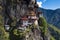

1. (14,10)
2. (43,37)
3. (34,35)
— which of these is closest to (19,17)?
(14,10)

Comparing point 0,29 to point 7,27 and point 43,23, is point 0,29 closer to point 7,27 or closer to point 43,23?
point 7,27

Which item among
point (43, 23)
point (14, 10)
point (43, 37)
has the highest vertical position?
point (14, 10)

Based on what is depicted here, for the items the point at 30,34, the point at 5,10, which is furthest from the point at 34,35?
the point at 5,10

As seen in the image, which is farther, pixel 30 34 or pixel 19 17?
pixel 19 17

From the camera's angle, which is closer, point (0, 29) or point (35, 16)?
point (0, 29)

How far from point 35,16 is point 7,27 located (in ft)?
25.7

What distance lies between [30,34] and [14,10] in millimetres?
8905

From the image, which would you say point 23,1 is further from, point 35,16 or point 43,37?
point 43,37

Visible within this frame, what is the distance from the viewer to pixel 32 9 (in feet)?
183

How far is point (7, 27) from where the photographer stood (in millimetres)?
52688

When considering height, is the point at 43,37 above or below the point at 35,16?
below

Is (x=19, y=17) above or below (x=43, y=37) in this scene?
above

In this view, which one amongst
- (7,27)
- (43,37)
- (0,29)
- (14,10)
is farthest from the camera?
(43,37)

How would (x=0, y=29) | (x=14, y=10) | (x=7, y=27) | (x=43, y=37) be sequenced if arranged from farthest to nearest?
1. (x=43, y=37)
2. (x=14, y=10)
3. (x=7, y=27)
4. (x=0, y=29)
